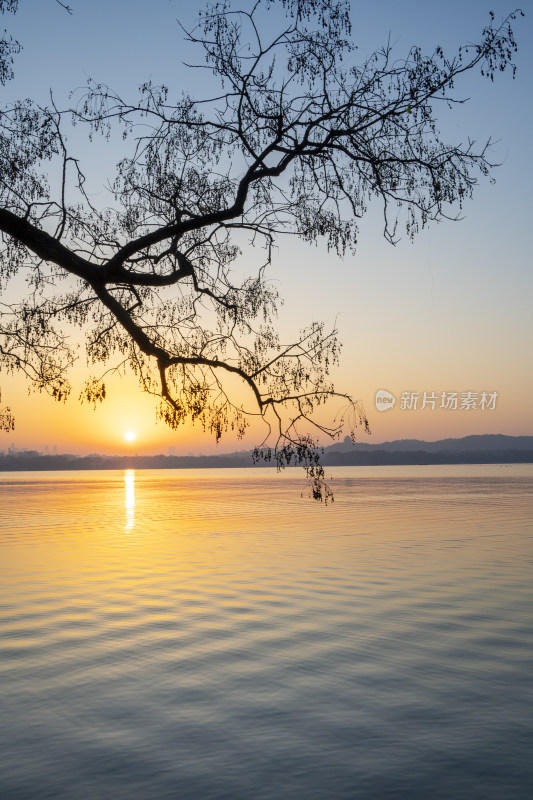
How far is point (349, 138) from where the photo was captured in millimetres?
8406

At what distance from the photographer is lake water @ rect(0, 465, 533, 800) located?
4.21m

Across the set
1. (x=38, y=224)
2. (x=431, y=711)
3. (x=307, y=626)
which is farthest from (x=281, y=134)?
(x=431, y=711)

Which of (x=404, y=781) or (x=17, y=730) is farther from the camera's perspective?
(x=17, y=730)

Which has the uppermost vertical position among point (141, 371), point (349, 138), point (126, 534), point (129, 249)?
point (349, 138)

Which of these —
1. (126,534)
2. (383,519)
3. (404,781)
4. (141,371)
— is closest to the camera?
(404,781)

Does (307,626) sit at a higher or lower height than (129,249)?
lower

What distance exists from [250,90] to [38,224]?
2.64 metres

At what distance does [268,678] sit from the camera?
→ 20.2 ft

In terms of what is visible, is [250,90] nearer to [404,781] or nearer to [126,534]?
[404,781]

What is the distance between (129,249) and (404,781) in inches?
238

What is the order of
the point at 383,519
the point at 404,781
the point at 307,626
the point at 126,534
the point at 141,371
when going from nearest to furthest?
the point at 404,781
the point at 307,626
the point at 141,371
the point at 126,534
the point at 383,519

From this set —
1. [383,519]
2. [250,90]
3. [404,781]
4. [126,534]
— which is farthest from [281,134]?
A: [383,519]

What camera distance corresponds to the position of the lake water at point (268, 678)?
166 inches

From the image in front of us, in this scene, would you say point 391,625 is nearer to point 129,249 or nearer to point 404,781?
point 404,781
